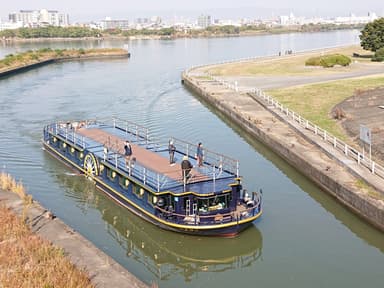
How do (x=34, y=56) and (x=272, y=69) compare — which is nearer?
(x=272, y=69)

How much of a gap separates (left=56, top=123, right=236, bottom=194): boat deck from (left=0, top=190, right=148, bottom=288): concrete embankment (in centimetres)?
464

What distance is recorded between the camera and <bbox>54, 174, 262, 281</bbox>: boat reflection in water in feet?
71.7

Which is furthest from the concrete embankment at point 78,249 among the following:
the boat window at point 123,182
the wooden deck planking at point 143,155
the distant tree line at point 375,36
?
the distant tree line at point 375,36

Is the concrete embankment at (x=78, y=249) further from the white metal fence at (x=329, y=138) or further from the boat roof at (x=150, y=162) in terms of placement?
the white metal fence at (x=329, y=138)

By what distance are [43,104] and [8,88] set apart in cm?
1778

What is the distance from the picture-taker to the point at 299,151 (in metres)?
34.2

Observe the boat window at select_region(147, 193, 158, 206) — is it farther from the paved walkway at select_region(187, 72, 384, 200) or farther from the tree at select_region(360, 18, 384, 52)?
the tree at select_region(360, 18, 384, 52)

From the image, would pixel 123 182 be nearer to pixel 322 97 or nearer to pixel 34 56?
pixel 322 97

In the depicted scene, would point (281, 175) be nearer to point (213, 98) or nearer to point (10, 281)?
point (10, 281)

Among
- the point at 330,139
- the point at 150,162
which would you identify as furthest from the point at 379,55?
the point at 150,162

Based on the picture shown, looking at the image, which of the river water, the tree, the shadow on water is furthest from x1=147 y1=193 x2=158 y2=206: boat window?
the tree

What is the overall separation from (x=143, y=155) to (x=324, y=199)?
10.3 m

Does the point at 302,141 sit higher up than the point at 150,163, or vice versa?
the point at 150,163

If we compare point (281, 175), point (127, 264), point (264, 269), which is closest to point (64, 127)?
point (281, 175)
